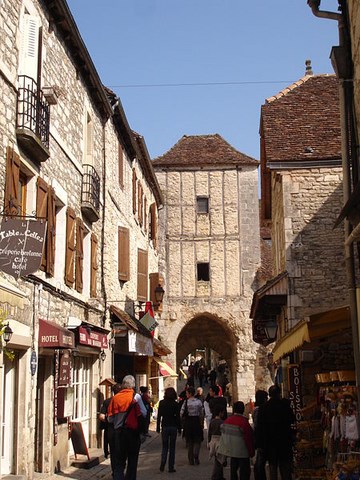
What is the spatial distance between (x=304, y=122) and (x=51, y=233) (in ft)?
22.2

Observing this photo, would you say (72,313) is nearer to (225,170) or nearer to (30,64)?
(30,64)

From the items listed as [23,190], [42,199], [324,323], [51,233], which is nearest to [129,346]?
[51,233]

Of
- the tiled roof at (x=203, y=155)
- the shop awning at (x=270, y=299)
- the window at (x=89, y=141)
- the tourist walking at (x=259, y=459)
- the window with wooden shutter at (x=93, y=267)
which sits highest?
the tiled roof at (x=203, y=155)

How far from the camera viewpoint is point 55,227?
35.8 ft

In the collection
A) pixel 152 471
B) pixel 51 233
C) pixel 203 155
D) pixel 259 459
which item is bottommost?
pixel 152 471

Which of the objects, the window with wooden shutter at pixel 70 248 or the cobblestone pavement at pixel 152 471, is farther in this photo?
the window with wooden shutter at pixel 70 248

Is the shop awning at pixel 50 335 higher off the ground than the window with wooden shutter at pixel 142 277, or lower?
lower

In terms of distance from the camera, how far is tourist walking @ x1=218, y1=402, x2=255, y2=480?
7668 millimetres

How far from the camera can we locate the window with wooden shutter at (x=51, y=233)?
10.3 meters

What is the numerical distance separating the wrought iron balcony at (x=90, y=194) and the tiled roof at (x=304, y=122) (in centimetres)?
362

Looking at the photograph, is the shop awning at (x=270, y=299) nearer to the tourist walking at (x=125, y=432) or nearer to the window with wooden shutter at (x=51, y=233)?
the window with wooden shutter at (x=51, y=233)

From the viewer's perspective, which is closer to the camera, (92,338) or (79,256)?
(92,338)

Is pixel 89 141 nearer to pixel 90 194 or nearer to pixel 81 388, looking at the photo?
pixel 90 194

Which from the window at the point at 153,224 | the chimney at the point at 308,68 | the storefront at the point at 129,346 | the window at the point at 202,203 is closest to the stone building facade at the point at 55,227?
the storefront at the point at 129,346
